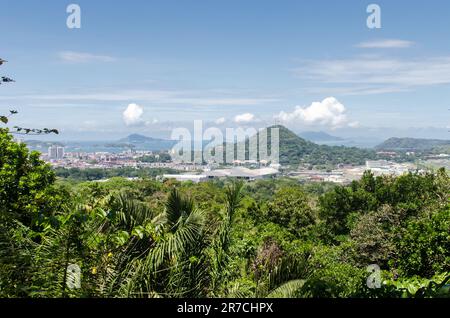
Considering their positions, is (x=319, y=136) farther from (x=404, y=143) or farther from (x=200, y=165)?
(x=200, y=165)

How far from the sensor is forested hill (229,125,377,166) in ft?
378

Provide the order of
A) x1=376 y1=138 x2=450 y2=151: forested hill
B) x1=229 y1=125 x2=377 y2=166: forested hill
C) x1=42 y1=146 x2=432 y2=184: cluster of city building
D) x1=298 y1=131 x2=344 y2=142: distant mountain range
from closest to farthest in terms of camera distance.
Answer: x1=42 y1=146 x2=432 y2=184: cluster of city building → x1=376 y1=138 x2=450 y2=151: forested hill → x1=229 y1=125 x2=377 y2=166: forested hill → x1=298 y1=131 x2=344 y2=142: distant mountain range

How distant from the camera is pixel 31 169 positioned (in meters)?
10.3

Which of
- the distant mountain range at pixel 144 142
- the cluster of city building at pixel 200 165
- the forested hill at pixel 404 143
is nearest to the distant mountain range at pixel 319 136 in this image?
the forested hill at pixel 404 143

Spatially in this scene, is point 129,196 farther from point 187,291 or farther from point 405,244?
point 405,244

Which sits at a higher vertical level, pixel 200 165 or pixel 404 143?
pixel 404 143

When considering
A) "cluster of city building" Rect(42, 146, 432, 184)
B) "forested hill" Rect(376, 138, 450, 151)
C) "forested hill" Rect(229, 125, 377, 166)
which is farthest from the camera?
"forested hill" Rect(229, 125, 377, 166)

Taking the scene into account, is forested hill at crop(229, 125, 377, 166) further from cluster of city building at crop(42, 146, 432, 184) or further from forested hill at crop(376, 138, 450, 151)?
forested hill at crop(376, 138, 450, 151)

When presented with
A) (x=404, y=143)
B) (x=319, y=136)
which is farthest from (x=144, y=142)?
(x=319, y=136)

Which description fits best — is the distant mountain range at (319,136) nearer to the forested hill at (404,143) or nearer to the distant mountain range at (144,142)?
the forested hill at (404,143)

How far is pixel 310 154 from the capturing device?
4678 inches

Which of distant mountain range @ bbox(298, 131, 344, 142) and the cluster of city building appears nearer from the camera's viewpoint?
the cluster of city building

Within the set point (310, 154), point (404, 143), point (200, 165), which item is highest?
point (404, 143)

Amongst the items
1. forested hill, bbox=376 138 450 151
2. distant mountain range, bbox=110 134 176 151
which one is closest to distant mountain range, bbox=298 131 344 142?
forested hill, bbox=376 138 450 151
